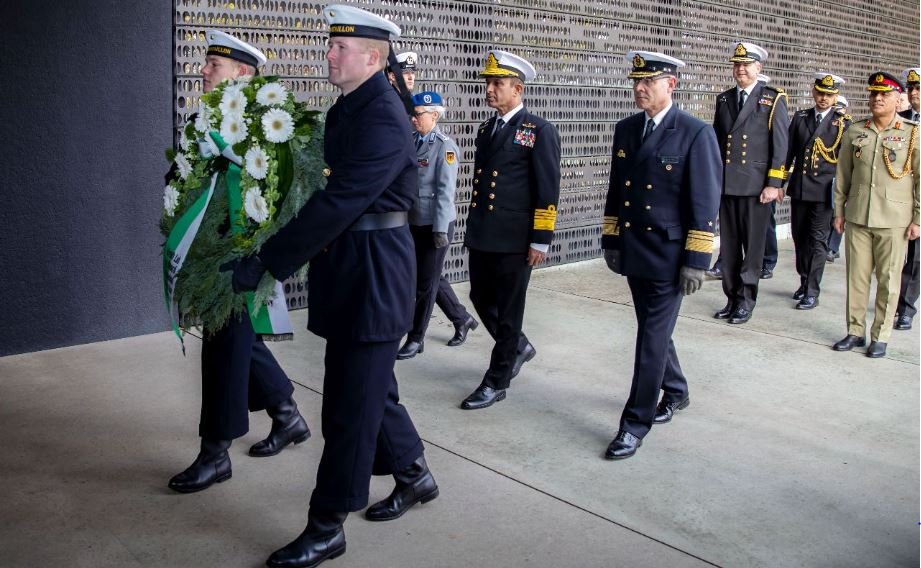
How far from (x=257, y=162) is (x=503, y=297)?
215cm

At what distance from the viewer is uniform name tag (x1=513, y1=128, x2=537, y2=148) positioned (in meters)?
5.55

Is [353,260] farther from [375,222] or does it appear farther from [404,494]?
[404,494]

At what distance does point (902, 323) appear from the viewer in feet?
25.9

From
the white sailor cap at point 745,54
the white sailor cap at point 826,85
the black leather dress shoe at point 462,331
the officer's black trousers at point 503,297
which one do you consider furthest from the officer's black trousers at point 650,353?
the white sailor cap at point 826,85

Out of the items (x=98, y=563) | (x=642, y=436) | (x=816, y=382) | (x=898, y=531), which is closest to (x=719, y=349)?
(x=816, y=382)

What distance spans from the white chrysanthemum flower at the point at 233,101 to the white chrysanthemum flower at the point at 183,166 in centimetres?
34

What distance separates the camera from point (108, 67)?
6.66 metres

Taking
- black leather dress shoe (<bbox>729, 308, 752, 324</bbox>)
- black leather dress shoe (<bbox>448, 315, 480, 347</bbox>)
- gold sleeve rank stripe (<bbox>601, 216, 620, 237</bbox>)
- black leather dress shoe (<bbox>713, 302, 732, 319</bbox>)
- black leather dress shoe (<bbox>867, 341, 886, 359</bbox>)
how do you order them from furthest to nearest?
black leather dress shoe (<bbox>713, 302, 732, 319</bbox>)
black leather dress shoe (<bbox>729, 308, 752, 324</bbox>)
black leather dress shoe (<bbox>448, 315, 480, 347</bbox>)
black leather dress shoe (<bbox>867, 341, 886, 359</bbox>)
gold sleeve rank stripe (<bbox>601, 216, 620, 237</bbox>)

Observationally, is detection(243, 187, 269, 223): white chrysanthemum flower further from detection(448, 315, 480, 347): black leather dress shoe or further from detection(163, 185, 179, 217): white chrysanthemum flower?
detection(448, 315, 480, 347): black leather dress shoe

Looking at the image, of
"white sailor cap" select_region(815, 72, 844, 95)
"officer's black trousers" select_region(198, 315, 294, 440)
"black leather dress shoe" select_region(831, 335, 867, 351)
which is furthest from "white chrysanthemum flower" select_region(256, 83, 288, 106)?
"white sailor cap" select_region(815, 72, 844, 95)

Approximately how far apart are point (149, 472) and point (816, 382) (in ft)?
13.0

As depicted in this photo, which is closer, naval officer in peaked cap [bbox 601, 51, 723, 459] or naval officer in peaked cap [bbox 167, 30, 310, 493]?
naval officer in peaked cap [bbox 167, 30, 310, 493]

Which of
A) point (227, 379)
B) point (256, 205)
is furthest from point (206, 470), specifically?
point (256, 205)

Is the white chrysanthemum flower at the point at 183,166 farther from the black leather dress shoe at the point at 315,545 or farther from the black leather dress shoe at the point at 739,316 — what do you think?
the black leather dress shoe at the point at 739,316
